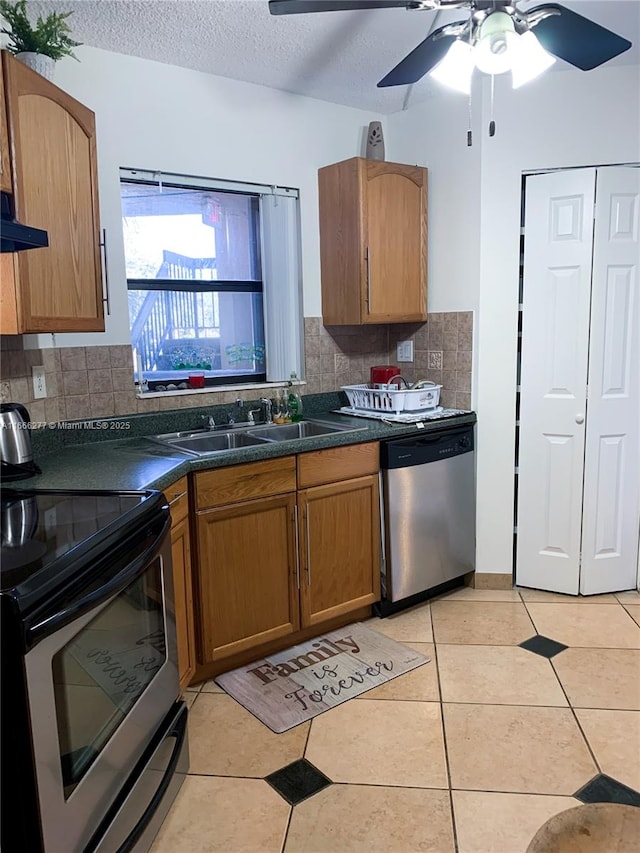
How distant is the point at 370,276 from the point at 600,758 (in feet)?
7.38

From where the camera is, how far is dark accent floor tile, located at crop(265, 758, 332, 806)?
1.95 meters

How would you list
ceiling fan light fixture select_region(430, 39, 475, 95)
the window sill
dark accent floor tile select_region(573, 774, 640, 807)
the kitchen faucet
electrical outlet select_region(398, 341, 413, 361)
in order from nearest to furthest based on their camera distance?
dark accent floor tile select_region(573, 774, 640, 807)
ceiling fan light fixture select_region(430, 39, 475, 95)
the window sill
the kitchen faucet
electrical outlet select_region(398, 341, 413, 361)

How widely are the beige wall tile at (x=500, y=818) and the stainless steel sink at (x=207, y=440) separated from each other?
5.04ft

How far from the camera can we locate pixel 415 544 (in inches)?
121

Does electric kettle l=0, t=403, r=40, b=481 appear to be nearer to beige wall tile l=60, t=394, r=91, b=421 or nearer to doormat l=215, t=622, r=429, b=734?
beige wall tile l=60, t=394, r=91, b=421

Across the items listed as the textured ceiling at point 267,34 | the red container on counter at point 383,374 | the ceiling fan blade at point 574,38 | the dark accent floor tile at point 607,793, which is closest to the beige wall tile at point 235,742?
the dark accent floor tile at point 607,793

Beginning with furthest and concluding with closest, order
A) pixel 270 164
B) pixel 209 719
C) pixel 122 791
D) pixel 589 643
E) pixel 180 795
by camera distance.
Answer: pixel 270 164, pixel 589 643, pixel 209 719, pixel 180 795, pixel 122 791

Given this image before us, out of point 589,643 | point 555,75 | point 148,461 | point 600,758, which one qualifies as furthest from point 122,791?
point 555,75

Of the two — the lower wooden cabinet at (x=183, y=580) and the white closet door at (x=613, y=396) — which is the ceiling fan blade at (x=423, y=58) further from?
the lower wooden cabinet at (x=183, y=580)

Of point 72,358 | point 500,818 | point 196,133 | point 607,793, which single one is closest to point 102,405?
point 72,358

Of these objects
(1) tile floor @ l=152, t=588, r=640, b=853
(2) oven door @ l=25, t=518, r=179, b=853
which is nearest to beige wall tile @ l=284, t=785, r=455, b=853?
(1) tile floor @ l=152, t=588, r=640, b=853

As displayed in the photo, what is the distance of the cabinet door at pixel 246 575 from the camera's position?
2436 millimetres

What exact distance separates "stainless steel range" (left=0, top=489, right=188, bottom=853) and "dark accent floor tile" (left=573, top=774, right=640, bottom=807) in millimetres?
1205

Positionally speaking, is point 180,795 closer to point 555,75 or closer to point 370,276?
point 370,276
